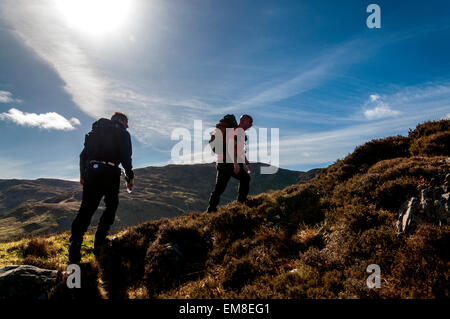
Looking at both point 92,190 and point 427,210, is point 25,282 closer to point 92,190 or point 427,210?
Answer: point 92,190

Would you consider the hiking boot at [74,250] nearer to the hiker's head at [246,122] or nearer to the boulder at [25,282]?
the boulder at [25,282]

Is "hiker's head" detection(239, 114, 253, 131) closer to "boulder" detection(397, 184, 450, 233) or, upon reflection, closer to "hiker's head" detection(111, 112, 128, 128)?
"hiker's head" detection(111, 112, 128, 128)

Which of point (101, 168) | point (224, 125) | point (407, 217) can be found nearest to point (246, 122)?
point (224, 125)

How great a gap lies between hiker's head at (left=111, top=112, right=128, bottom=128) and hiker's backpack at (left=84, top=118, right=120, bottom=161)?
0.82 feet

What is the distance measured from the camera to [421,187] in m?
4.87

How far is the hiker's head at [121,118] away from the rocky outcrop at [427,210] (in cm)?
698

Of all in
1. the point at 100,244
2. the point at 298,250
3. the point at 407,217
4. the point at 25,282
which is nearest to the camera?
the point at 25,282

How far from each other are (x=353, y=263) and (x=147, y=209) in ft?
493

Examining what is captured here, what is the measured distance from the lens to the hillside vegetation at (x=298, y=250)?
3.33 m

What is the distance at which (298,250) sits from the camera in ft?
15.7

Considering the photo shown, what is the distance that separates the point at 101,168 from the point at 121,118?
163 cm

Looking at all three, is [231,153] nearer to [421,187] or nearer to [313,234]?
[313,234]

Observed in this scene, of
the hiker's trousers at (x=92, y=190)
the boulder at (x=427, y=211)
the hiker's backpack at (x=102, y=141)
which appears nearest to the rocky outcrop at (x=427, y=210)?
the boulder at (x=427, y=211)
